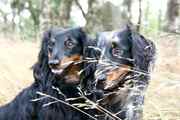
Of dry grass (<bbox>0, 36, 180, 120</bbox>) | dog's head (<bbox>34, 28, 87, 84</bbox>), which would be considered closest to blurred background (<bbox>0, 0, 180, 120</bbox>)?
dry grass (<bbox>0, 36, 180, 120</bbox>)

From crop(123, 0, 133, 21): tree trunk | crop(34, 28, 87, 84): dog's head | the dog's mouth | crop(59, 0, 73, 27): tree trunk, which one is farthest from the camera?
crop(123, 0, 133, 21): tree trunk

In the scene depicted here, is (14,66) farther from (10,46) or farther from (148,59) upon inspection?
(148,59)

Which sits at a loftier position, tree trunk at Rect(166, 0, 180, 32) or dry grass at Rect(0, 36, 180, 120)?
tree trunk at Rect(166, 0, 180, 32)

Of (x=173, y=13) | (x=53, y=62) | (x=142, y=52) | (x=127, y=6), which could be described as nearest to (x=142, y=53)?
(x=142, y=52)

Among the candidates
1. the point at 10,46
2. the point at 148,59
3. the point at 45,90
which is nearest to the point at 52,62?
the point at 45,90

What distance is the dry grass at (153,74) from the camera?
415 centimetres

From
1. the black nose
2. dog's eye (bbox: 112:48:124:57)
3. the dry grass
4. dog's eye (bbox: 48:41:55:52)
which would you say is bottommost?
the dry grass

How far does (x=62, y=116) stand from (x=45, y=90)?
1.04ft

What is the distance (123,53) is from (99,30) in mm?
10052

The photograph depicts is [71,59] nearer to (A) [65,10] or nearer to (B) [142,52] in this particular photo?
(B) [142,52]

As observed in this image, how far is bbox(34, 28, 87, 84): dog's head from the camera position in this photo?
213 inches

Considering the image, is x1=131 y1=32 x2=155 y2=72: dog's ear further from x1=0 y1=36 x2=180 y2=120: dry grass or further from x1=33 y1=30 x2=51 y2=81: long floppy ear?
x1=33 y1=30 x2=51 y2=81: long floppy ear

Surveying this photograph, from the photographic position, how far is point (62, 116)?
5730mm

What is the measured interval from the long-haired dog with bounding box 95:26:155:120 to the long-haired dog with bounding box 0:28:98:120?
24cm
